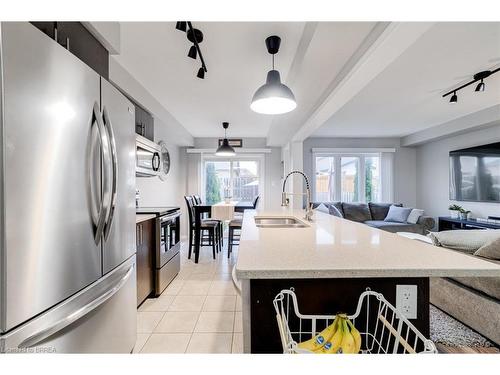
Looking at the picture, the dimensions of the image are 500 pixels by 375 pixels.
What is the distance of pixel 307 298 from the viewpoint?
3.42ft

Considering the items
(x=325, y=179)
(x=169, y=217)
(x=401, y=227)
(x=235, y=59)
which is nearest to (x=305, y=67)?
(x=235, y=59)

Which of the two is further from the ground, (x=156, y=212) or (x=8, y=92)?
(x=8, y=92)

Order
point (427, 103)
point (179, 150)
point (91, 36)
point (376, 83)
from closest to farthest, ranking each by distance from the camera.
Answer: point (91, 36)
point (376, 83)
point (427, 103)
point (179, 150)

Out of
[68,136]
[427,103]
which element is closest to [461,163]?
[427,103]

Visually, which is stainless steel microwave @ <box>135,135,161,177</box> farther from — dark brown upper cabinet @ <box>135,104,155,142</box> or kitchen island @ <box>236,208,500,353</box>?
kitchen island @ <box>236,208,500,353</box>

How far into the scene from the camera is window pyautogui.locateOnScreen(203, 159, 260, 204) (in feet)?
22.1

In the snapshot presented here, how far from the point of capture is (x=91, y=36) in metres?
1.58

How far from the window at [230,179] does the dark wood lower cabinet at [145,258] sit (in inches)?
154

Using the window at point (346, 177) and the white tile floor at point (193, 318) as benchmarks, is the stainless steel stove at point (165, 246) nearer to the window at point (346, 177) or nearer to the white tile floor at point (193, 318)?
the white tile floor at point (193, 318)

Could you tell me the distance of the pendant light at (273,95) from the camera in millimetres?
1884

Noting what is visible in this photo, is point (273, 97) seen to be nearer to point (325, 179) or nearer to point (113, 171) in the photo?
point (113, 171)
